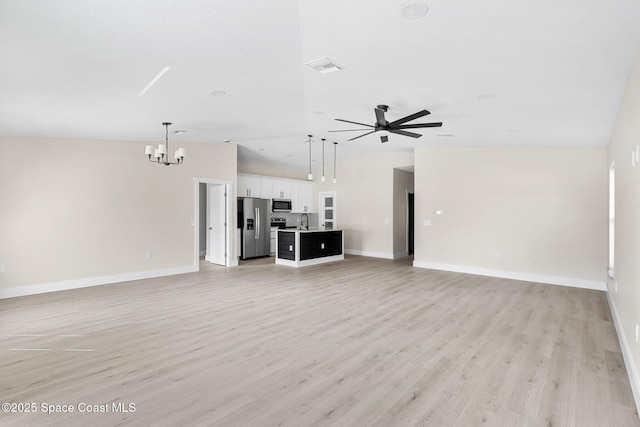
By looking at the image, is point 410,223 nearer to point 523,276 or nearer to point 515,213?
point 515,213

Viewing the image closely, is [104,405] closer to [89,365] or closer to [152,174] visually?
[89,365]

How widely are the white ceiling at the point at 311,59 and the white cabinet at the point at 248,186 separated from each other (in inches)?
148

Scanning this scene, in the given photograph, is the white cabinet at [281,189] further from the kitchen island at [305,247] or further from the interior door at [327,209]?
the kitchen island at [305,247]

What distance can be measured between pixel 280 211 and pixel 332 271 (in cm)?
343

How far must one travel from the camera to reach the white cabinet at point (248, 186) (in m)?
8.85

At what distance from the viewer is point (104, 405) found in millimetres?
2176

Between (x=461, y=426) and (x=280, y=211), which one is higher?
(x=280, y=211)

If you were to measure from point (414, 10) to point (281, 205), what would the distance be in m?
7.90

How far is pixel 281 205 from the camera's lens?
32.1 feet

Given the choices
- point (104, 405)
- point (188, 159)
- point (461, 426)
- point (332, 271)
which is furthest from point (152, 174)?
point (461, 426)

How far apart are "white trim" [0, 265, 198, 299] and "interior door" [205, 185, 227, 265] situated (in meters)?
0.97

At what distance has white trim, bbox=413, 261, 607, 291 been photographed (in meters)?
5.61

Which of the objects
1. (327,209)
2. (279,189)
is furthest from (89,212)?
(327,209)

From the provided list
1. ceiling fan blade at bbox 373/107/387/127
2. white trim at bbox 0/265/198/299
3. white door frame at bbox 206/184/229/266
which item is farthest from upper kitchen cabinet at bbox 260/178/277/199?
ceiling fan blade at bbox 373/107/387/127
